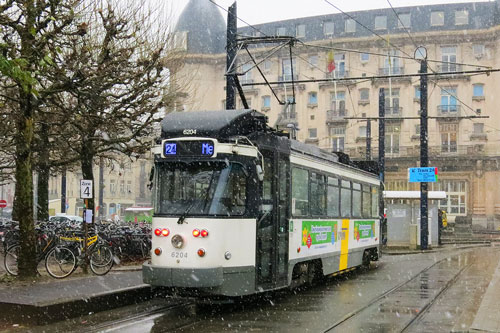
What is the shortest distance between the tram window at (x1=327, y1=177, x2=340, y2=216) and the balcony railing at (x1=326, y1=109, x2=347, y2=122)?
4863 centimetres

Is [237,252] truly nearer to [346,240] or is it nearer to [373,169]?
[346,240]

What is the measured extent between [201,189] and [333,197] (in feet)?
17.7

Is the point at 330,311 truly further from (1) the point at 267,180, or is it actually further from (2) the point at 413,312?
(1) the point at 267,180

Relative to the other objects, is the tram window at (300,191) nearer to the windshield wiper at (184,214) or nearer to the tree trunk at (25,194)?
the windshield wiper at (184,214)

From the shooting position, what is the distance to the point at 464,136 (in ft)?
193

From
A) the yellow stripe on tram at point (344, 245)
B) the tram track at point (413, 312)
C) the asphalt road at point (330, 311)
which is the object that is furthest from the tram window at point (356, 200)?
the tram track at point (413, 312)

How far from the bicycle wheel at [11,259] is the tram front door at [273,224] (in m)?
6.64

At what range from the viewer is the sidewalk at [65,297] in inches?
381

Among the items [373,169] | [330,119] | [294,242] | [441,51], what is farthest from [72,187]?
[294,242]

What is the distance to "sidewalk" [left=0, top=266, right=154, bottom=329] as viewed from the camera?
9672 millimetres

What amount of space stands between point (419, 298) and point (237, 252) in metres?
4.43

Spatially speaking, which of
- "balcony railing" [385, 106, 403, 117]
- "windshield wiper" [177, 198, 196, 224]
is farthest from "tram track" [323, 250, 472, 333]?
"balcony railing" [385, 106, 403, 117]

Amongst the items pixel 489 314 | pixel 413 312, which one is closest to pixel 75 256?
pixel 413 312

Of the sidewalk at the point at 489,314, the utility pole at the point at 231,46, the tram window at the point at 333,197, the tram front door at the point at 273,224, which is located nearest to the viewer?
the sidewalk at the point at 489,314
